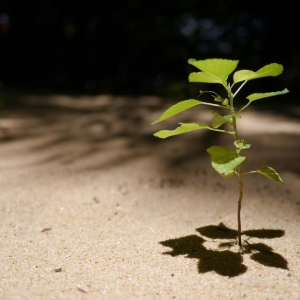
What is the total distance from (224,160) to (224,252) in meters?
0.33

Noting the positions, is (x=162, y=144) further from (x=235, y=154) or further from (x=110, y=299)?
(x=110, y=299)

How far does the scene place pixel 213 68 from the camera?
Result: 99 centimetres

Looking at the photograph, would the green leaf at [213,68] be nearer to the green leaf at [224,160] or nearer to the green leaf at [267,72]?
the green leaf at [267,72]

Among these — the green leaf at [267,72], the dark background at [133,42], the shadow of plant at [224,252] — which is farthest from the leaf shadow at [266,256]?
the dark background at [133,42]

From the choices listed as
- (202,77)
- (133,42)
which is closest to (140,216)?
(202,77)

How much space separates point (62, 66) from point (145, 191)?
13.4 ft

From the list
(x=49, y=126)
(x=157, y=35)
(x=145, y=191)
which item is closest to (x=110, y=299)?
(x=145, y=191)

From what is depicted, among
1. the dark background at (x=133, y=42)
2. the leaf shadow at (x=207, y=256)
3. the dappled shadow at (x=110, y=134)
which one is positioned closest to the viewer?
the leaf shadow at (x=207, y=256)

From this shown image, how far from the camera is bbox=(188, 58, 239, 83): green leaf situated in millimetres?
961

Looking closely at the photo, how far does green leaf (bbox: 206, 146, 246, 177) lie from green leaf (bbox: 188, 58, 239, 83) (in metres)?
0.19

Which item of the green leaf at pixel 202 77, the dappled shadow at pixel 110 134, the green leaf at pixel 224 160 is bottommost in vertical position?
the dappled shadow at pixel 110 134

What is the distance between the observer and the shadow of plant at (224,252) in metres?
1.09

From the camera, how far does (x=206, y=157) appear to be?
211cm

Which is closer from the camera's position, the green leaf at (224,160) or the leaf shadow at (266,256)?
the green leaf at (224,160)
